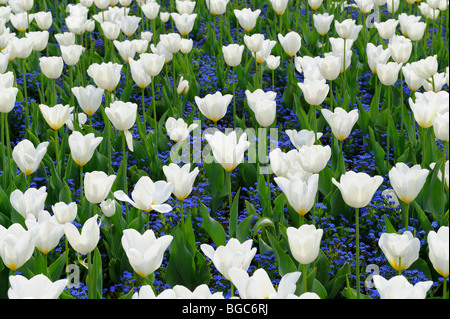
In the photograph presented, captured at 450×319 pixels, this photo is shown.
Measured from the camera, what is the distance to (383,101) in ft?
15.9

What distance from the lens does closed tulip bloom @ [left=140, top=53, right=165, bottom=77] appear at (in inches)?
159

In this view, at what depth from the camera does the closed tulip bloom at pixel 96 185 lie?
109 inches

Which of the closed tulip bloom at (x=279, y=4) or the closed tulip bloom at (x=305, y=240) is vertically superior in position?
the closed tulip bloom at (x=279, y=4)

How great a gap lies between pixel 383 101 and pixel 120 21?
6.50 ft

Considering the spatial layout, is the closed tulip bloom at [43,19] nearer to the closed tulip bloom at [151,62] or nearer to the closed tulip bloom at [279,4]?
the closed tulip bloom at [151,62]

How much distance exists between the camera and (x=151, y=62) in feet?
13.4

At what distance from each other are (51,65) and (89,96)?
0.64 m

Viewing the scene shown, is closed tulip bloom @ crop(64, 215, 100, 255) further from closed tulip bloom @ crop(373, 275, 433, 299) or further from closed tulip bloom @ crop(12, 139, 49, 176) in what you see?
closed tulip bloom @ crop(373, 275, 433, 299)

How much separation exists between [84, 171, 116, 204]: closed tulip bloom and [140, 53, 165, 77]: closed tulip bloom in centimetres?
139

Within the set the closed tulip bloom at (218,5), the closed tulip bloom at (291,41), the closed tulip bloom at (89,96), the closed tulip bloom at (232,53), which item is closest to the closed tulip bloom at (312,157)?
the closed tulip bloom at (89,96)

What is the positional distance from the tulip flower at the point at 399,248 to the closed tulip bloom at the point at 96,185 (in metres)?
1.08
